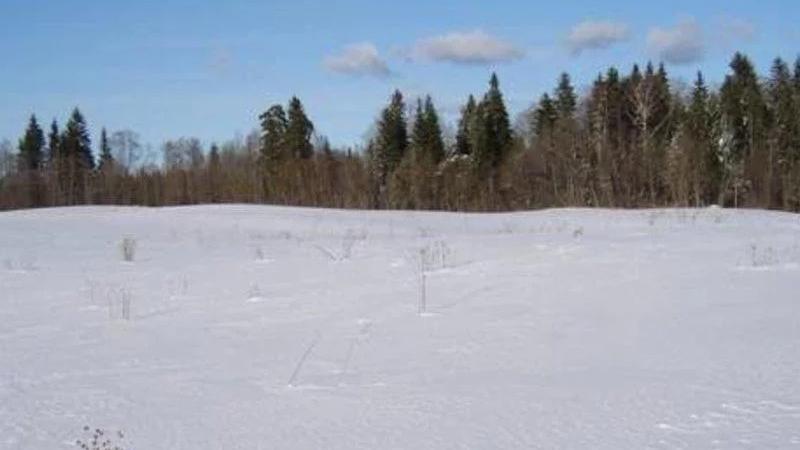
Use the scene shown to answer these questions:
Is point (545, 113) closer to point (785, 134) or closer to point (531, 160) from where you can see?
point (531, 160)

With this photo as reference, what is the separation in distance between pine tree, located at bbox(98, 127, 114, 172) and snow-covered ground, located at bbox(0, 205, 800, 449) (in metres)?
62.5

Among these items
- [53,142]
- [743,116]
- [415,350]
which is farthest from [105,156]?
[415,350]

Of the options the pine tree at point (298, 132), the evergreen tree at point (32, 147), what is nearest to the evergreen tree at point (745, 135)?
the pine tree at point (298, 132)

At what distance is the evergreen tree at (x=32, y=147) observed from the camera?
76.9 metres

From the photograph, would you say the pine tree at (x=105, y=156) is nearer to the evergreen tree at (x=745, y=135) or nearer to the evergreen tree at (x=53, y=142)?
the evergreen tree at (x=53, y=142)

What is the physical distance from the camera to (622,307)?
7.51 metres

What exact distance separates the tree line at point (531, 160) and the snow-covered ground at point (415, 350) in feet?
104

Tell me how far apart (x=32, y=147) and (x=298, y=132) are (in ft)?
91.9

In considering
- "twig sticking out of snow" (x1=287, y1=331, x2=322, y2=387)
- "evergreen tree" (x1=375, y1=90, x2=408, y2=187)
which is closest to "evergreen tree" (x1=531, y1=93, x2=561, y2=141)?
"evergreen tree" (x1=375, y1=90, x2=408, y2=187)

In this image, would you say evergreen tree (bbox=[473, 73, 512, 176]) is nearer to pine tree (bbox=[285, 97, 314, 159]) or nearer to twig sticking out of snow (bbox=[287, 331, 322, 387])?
pine tree (bbox=[285, 97, 314, 159])

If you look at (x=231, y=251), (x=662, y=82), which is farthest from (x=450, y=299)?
(x=662, y=82)

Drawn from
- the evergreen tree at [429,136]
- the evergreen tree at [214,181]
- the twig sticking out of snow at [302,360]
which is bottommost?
the twig sticking out of snow at [302,360]

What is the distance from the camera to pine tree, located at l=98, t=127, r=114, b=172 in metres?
72.8

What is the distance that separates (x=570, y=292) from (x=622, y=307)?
36.5 inches
